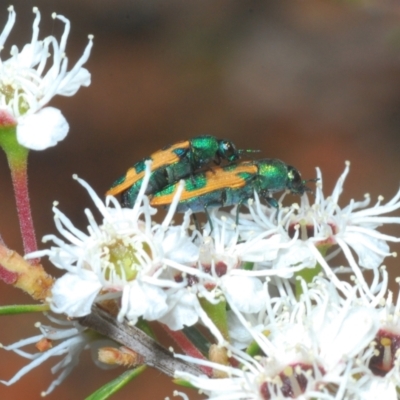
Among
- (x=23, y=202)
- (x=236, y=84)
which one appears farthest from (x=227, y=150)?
(x=236, y=84)

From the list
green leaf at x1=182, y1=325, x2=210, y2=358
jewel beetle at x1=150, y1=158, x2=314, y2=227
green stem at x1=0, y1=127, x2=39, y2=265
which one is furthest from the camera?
jewel beetle at x1=150, y1=158, x2=314, y2=227

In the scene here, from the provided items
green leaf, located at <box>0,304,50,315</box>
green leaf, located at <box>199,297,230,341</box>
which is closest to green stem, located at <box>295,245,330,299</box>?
green leaf, located at <box>199,297,230,341</box>

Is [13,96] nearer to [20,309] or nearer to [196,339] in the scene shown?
[20,309]

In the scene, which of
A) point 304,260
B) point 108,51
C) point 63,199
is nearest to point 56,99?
point 108,51

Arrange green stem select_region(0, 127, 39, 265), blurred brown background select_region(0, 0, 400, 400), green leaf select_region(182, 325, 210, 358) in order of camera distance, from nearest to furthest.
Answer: green stem select_region(0, 127, 39, 265) → green leaf select_region(182, 325, 210, 358) → blurred brown background select_region(0, 0, 400, 400)

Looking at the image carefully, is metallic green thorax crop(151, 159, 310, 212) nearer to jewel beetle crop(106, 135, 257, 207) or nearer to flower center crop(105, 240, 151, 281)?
jewel beetle crop(106, 135, 257, 207)

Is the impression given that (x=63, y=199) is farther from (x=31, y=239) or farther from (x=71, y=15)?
(x=31, y=239)

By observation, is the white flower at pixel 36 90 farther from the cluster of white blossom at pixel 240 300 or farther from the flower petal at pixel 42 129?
the cluster of white blossom at pixel 240 300

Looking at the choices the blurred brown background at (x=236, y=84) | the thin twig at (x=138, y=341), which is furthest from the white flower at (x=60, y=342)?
the blurred brown background at (x=236, y=84)
